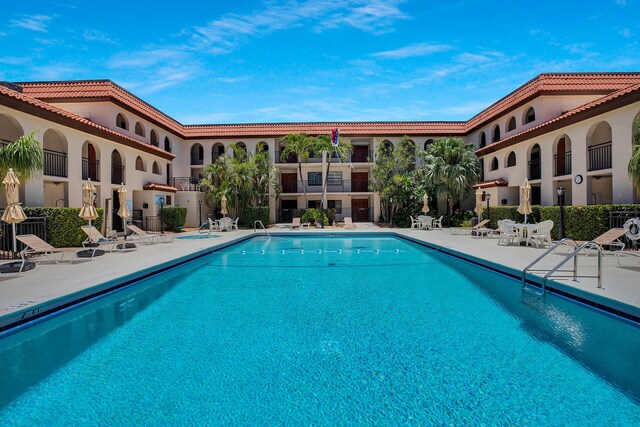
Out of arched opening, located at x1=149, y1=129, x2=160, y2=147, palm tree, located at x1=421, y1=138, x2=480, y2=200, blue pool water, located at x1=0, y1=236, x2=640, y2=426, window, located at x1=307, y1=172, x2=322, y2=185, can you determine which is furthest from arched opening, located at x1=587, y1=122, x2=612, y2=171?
arched opening, located at x1=149, y1=129, x2=160, y2=147

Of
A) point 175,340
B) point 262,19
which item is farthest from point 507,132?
point 175,340

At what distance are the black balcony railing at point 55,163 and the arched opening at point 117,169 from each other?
143 inches

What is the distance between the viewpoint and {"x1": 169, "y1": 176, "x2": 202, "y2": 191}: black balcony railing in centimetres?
2694

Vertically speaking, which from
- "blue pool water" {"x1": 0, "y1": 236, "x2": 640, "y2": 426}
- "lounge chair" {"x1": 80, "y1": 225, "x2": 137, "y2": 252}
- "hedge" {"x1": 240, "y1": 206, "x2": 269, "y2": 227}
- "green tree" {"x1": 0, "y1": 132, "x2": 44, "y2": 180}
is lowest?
"blue pool water" {"x1": 0, "y1": 236, "x2": 640, "y2": 426}

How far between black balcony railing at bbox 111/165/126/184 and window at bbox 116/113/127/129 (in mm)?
2712

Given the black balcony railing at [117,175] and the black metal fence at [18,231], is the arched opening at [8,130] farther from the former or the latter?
the black metal fence at [18,231]

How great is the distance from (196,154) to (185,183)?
13.6 feet

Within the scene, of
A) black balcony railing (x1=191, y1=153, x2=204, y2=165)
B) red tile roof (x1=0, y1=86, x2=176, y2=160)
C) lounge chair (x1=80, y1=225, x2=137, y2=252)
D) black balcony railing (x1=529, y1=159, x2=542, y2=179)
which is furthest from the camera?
black balcony railing (x1=191, y1=153, x2=204, y2=165)

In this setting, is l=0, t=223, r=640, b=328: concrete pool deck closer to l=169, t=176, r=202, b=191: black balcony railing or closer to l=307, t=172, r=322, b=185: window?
l=169, t=176, r=202, b=191: black balcony railing

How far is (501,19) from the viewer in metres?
14.1

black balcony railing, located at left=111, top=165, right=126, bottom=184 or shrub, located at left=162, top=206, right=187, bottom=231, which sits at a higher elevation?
black balcony railing, located at left=111, top=165, right=126, bottom=184

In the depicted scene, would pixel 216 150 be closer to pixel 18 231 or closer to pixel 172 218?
pixel 172 218

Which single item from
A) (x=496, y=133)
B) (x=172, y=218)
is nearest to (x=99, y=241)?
(x=172, y=218)

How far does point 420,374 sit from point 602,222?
40.8ft
